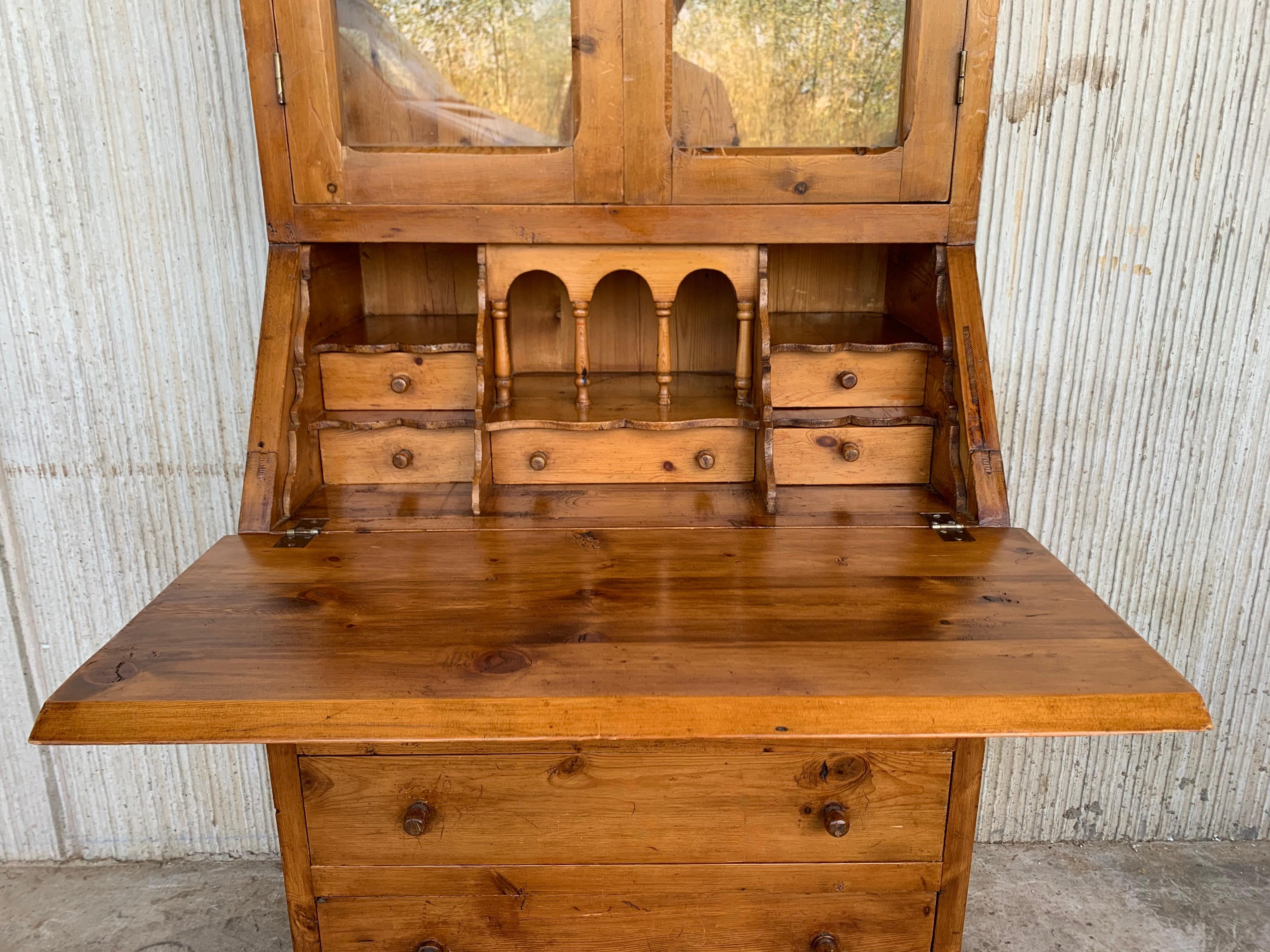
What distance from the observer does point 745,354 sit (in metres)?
1.54

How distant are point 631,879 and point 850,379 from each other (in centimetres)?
85

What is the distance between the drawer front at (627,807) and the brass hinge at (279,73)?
96 cm

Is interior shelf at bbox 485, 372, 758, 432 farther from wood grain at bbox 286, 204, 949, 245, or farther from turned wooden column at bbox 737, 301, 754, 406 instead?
wood grain at bbox 286, 204, 949, 245

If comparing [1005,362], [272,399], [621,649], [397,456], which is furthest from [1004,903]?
[272,399]

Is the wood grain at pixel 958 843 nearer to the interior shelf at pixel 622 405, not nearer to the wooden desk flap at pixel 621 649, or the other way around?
the wooden desk flap at pixel 621 649

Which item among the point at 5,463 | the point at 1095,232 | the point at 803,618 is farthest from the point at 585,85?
the point at 5,463

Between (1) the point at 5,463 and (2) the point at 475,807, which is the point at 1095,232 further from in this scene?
(1) the point at 5,463

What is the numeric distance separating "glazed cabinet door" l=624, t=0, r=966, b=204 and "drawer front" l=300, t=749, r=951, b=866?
0.84 meters

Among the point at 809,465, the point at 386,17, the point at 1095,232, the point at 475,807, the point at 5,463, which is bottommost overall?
the point at 475,807

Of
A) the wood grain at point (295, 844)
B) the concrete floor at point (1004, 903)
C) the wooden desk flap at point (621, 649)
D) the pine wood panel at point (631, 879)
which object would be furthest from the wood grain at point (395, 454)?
the concrete floor at point (1004, 903)

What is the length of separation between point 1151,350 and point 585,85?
1.46m

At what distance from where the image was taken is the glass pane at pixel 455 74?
139 cm

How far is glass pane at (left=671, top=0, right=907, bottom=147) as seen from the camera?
1.41m

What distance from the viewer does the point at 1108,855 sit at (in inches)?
92.0
